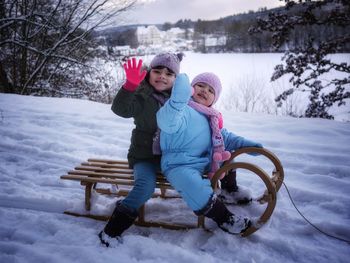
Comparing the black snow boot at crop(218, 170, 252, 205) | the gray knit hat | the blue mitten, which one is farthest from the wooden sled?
the gray knit hat

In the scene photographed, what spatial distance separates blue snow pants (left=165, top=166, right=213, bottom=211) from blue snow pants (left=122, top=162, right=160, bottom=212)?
0.19m

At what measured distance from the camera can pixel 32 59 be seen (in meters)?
10.5

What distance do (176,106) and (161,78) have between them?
0.61m

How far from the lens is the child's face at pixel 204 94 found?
107 inches

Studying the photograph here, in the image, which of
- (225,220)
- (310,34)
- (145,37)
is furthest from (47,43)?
(225,220)

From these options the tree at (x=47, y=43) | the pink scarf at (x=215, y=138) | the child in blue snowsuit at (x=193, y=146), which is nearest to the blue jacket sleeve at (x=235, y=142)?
the child in blue snowsuit at (x=193, y=146)

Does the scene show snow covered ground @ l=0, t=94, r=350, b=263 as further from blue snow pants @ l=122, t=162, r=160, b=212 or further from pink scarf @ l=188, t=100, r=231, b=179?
pink scarf @ l=188, t=100, r=231, b=179

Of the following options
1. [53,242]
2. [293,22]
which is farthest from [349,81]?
[53,242]

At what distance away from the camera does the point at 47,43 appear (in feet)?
34.3

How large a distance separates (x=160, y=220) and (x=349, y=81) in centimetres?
605

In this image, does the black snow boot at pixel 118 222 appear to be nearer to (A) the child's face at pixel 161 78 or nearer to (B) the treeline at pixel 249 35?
(A) the child's face at pixel 161 78

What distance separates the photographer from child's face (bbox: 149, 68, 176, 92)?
8.89 feet

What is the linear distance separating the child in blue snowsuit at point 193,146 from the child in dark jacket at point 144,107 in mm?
195

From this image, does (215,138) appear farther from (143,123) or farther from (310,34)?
(310,34)
